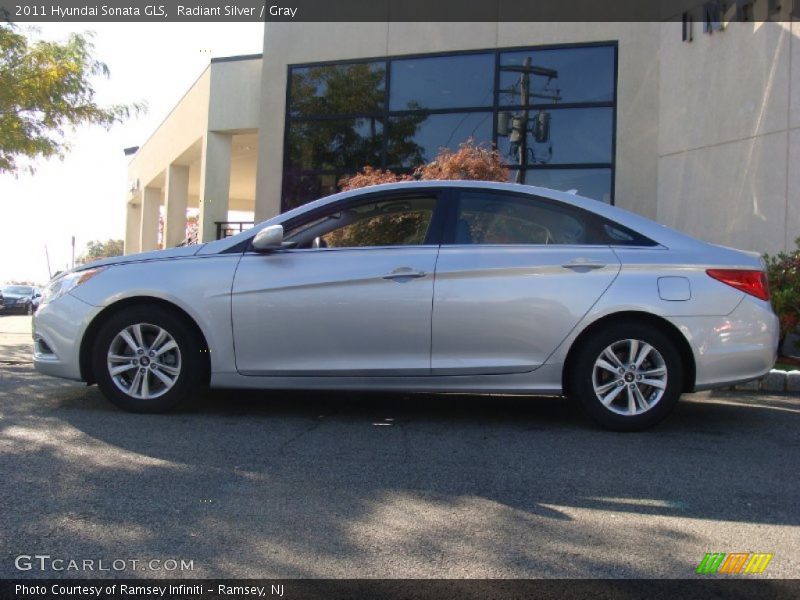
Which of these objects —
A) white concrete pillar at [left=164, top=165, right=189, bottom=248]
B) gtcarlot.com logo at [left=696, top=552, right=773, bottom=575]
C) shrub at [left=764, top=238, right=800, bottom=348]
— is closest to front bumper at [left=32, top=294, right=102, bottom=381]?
gtcarlot.com logo at [left=696, top=552, right=773, bottom=575]

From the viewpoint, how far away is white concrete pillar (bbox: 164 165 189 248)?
20.1 m

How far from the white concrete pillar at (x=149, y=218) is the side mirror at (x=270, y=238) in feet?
68.1

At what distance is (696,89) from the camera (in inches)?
451

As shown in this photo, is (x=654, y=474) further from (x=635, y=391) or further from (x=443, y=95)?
(x=443, y=95)

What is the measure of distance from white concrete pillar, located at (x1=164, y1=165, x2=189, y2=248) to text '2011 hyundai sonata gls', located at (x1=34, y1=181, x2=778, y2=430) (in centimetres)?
1474

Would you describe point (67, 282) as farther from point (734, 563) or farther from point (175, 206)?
point (175, 206)

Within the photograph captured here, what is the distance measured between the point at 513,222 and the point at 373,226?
3.24ft

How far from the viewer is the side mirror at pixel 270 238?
5078 millimetres

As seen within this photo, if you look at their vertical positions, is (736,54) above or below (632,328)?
above

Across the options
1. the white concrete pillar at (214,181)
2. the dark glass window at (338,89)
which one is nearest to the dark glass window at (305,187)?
the dark glass window at (338,89)

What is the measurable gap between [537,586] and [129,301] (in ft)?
11.9

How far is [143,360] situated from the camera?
5.23 metres

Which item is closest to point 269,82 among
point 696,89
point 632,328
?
point 696,89

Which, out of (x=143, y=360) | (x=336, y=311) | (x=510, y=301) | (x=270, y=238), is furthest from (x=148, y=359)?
(x=510, y=301)
